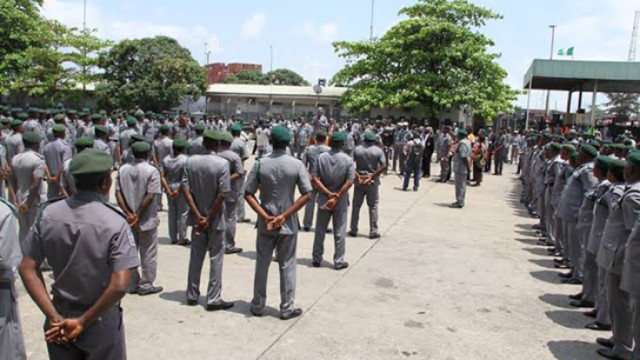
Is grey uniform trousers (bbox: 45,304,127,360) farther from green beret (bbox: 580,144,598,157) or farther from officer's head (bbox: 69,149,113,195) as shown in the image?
green beret (bbox: 580,144,598,157)

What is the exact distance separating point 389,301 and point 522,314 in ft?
4.99

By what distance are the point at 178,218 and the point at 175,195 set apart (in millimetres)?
461

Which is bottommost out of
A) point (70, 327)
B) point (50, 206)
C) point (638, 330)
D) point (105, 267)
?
Answer: point (638, 330)

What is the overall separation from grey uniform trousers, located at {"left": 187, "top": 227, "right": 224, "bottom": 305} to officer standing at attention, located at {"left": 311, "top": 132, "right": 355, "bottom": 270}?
7.03 feet

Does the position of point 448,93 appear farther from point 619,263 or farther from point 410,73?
point 619,263

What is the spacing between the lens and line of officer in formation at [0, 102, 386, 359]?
300 centimetres

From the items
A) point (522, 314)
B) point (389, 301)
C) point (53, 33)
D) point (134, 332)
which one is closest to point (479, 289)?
point (522, 314)

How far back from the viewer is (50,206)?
10.0 feet

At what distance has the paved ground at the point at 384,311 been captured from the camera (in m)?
5.12

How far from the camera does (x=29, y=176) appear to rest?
7.14 m

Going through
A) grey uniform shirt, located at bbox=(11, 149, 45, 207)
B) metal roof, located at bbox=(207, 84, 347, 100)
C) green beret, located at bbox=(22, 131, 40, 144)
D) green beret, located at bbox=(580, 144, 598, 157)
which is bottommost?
grey uniform shirt, located at bbox=(11, 149, 45, 207)

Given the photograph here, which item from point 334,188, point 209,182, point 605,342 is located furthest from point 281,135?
point 605,342

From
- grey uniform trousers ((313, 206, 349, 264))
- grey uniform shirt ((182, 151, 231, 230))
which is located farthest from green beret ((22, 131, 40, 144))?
grey uniform trousers ((313, 206, 349, 264))

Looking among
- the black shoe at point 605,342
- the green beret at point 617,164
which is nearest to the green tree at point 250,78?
the green beret at point 617,164
